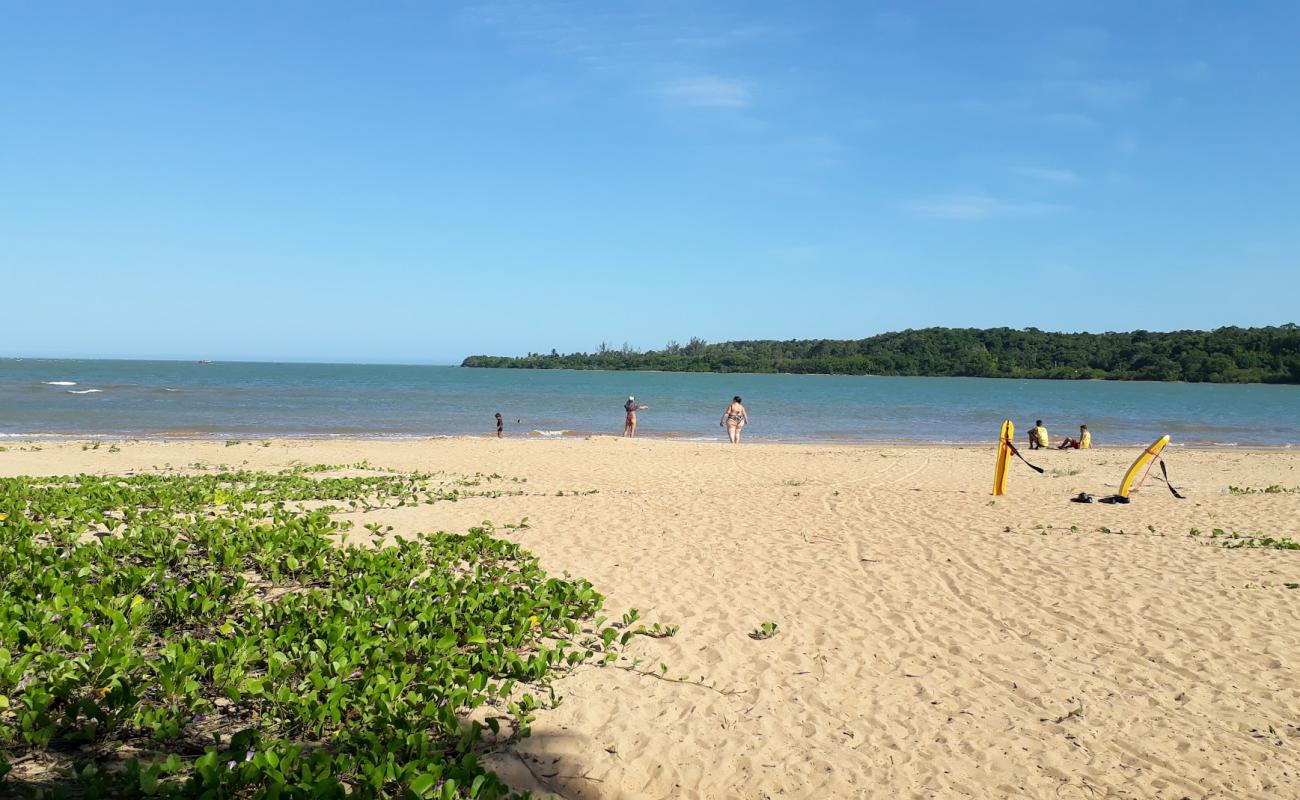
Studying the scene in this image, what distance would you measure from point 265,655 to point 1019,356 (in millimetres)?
149853

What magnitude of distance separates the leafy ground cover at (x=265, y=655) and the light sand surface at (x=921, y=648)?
0.47 metres

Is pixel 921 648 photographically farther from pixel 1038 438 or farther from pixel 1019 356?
pixel 1019 356

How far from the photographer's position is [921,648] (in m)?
6.04

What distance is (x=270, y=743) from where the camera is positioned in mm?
3623

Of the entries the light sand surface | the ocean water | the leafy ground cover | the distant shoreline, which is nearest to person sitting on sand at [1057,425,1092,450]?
the distant shoreline

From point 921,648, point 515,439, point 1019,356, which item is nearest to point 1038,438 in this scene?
point 515,439

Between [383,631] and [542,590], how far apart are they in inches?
53.9

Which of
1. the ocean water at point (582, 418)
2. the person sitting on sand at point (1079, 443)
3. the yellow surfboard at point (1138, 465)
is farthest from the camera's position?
the ocean water at point (582, 418)

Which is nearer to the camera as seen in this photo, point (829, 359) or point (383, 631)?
point (383, 631)

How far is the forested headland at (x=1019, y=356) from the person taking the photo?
109000mm

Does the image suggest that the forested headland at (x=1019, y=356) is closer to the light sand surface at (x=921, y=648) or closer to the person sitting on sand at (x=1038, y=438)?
the person sitting on sand at (x=1038, y=438)

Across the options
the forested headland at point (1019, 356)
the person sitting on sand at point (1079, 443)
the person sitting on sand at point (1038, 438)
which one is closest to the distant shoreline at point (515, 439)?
the person sitting on sand at point (1038, 438)

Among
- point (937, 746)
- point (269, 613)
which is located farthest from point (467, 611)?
point (937, 746)

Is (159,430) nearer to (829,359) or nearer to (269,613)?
(269,613)
